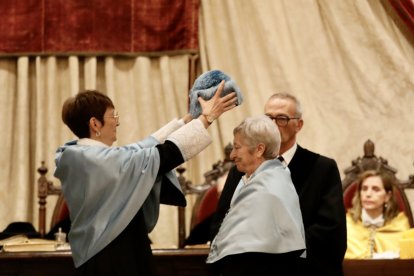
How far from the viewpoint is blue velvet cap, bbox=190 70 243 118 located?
11.9 feet

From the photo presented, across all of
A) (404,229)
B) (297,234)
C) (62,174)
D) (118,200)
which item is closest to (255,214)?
(297,234)

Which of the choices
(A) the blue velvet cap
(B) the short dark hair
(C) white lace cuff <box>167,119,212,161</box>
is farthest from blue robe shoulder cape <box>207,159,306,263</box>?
(B) the short dark hair

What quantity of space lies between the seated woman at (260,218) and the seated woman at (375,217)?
2.12 m

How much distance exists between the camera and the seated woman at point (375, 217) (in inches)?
217

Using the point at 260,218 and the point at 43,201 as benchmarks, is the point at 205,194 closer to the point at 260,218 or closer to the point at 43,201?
the point at 43,201

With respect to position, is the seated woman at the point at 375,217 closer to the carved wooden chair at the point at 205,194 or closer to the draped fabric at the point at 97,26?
the carved wooden chair at the point at 205,194

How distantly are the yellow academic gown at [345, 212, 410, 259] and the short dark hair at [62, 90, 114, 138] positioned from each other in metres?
2.36

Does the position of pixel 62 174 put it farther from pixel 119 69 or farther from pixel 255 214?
pixel 119 69

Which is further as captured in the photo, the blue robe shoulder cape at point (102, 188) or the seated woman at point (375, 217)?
the seated woman at point (375, 217)

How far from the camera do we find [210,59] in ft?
23.7

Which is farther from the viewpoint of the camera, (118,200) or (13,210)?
(13,210)

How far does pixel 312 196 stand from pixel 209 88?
2.31 ft

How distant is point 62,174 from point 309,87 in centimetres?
387

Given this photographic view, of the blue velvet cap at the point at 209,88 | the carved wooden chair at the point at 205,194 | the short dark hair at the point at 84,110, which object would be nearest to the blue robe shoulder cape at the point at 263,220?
the blue velvet cap at the point at 209,88
